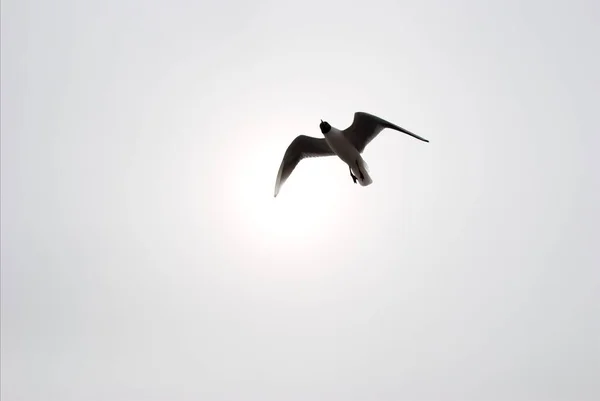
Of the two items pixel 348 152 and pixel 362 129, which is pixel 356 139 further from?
pixel 348 152

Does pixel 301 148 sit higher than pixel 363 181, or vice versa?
pixel 301 148

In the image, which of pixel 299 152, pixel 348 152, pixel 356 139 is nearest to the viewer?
pixel 348 152

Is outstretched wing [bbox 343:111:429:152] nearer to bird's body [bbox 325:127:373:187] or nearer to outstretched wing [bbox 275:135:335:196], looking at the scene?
bird's body [bbox 325:127:373:187]

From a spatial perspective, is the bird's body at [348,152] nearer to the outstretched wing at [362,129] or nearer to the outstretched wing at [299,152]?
the outstretched wing at [362,129]

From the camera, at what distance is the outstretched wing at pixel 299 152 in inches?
631

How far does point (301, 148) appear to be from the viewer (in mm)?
16203

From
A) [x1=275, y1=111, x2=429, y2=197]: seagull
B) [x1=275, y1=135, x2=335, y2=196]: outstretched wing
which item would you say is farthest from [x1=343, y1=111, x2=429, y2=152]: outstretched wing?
[x1=275, y1=135, x2=335, y2=196]: outstretched wing

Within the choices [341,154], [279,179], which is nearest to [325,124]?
[341,154]

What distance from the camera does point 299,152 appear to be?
16.2 m

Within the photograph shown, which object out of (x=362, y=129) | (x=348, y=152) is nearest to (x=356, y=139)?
(x=362, y=129)

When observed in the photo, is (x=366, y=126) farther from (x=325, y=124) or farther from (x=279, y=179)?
(x=279, y=179)

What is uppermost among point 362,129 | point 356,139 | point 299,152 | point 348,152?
point 299,152

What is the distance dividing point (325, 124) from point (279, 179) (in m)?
1.74

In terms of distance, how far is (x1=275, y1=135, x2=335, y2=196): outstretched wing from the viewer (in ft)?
52.5
